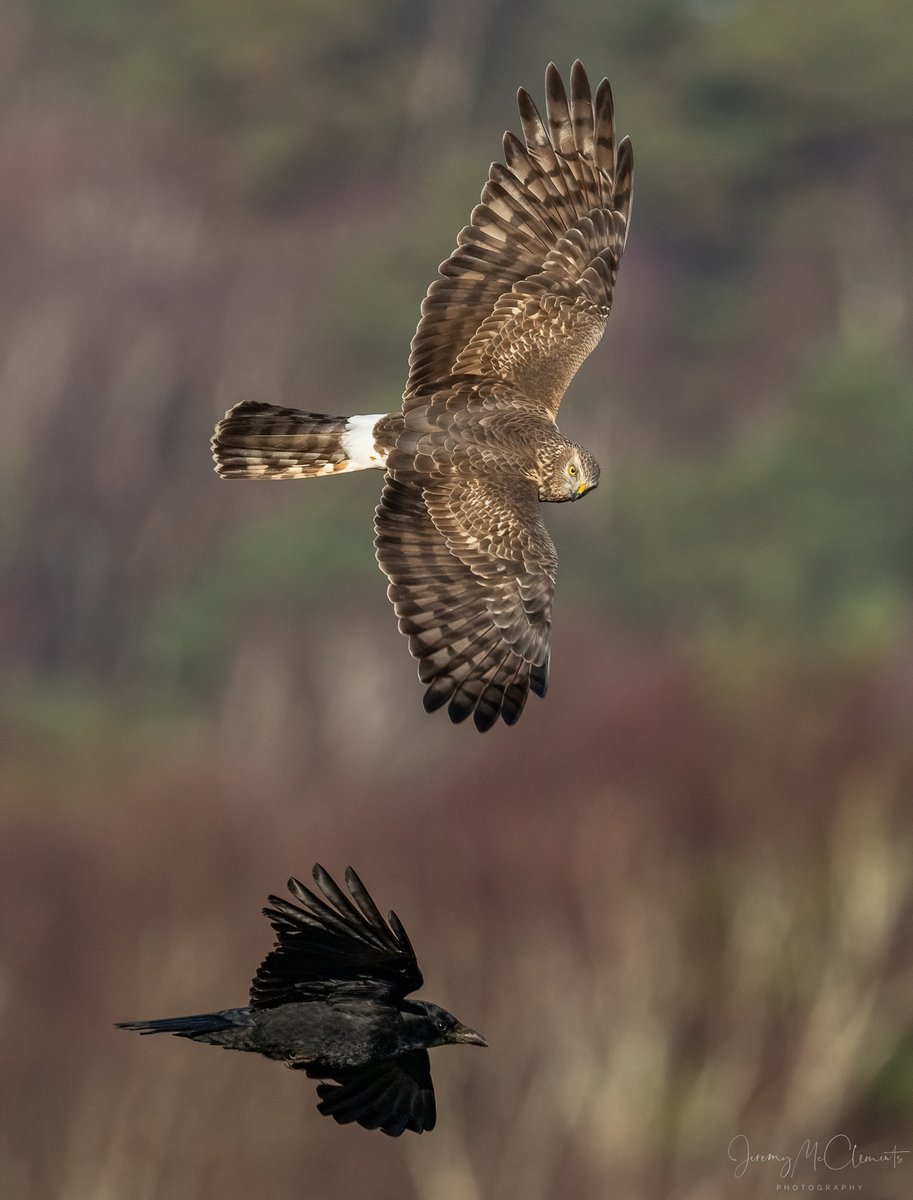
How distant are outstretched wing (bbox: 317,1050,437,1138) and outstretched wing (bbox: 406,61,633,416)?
136 inches

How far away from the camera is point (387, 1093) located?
34.0 feet

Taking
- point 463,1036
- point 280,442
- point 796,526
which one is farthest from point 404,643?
point 463,1036

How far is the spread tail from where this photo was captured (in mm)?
12859

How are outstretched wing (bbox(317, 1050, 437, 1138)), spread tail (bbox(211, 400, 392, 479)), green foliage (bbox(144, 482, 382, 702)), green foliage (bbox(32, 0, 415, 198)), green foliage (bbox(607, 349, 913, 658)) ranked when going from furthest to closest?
green foliage (bbox(32, 0, 415, 198))
green foliage (bbox(144, 482, 382, 702))
green foliage (bbox(607, 349, 913, 658))
spread tail (bbox(211, 400, 392, 479))
outstretched wing (bbox(317, 1050, 437, 1138))

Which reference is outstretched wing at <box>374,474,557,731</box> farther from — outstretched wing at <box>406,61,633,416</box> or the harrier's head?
outstretched wing at <box>406,61,633,416</box>

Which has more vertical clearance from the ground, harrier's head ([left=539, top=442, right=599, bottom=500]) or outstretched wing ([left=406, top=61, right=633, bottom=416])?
outstretched wing ([left=406, top=61, right=633, bottom=416])

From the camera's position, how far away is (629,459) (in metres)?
64.1

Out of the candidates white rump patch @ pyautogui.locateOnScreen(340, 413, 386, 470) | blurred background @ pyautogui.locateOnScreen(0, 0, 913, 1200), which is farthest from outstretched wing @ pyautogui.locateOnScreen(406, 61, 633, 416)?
blurred background @ pyautogui.locateOnScreen(0, 0, 913, 1200)

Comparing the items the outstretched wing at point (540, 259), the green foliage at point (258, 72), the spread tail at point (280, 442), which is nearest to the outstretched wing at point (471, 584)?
the spread tail at point (280, 442)

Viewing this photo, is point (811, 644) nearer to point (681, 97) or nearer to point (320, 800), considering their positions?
point (320, 800)

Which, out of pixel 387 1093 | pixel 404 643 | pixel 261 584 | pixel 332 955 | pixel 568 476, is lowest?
pixel 387 1093

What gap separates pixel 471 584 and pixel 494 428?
77 cm

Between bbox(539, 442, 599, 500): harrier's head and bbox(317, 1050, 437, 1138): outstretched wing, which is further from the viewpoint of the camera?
bbox(539, 442, 599, 500): harrier's head

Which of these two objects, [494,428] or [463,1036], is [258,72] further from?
[463,1036]
